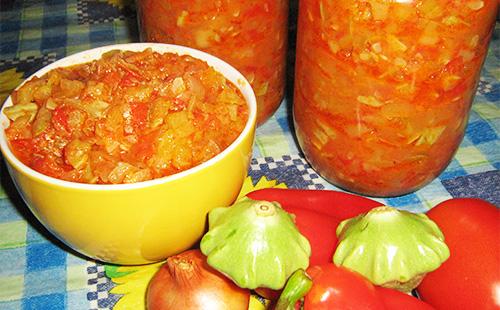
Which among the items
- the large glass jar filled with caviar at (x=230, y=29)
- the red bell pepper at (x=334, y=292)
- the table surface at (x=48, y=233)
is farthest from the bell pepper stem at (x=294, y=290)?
the large glass jar filled with caviar at (x=230, y=29)

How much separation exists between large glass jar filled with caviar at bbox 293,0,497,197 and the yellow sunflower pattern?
399 millimetres

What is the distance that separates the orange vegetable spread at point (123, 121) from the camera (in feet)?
3.44

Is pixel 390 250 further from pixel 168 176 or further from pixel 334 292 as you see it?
pixel 168 176

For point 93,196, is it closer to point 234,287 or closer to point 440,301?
point 234,287

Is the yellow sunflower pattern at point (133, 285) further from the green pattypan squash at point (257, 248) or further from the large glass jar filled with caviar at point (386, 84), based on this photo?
the large glass jar filled with caviar at point (386, 84)

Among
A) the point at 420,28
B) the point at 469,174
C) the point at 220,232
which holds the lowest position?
the point at 469,174

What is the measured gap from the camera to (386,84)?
3.79 ft

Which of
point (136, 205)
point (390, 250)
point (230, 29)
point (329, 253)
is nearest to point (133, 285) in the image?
point (136, 205)

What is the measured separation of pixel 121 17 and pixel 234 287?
1569 millimetres

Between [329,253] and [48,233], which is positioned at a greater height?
[329,253]

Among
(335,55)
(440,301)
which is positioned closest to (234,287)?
(440,301)

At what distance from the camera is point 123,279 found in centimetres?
120

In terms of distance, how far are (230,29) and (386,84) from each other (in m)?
0.44

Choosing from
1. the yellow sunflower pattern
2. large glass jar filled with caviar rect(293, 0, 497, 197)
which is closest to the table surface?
the yellow sunflower pattern
